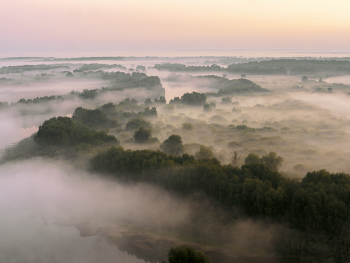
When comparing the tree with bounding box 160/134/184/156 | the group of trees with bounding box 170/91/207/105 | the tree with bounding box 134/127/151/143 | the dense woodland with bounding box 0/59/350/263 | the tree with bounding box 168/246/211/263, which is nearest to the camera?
the tree with bounding box 168/246/211/263

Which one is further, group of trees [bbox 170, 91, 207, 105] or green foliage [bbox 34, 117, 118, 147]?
group of trees [bbox 170, 91, 207, 105]

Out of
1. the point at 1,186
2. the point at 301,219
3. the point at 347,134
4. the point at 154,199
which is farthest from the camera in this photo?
the point at 347,134

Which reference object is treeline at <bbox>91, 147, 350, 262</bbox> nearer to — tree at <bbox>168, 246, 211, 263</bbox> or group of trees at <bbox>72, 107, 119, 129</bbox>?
tree at <bbox>168, 246, 211, 263</bbox>

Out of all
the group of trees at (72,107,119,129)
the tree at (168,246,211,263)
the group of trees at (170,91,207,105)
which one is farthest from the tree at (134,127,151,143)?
the group of trees at (170,91,207,105)

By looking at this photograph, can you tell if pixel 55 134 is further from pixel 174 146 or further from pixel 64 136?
pixel 174 146

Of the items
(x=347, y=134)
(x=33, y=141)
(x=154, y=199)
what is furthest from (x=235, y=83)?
(x=154, y=199)

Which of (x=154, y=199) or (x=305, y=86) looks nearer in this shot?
(x=154, y=199)

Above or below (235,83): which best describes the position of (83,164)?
below

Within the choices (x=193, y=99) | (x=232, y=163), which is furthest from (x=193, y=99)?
(x=232, y=163)

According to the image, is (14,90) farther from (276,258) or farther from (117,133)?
(276,258)
